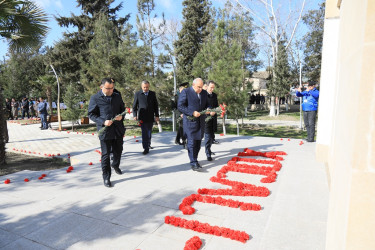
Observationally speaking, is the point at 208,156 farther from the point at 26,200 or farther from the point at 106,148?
the point at 26,200

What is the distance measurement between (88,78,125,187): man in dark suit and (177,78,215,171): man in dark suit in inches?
Result: 53.8

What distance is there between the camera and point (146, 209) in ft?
11.2

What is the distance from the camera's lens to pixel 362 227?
3.91 ft

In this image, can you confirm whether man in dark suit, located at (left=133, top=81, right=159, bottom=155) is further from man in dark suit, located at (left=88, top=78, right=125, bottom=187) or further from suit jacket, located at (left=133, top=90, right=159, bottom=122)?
man in dark suit, located at (left=88, top=78, right=125, bottom=187)

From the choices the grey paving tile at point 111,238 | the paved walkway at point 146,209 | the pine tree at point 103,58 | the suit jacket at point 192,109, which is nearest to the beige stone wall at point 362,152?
the paved walkway at point 146,209

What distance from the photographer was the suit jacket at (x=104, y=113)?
14.5ft

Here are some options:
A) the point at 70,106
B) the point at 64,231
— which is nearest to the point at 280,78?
the point at 70,106

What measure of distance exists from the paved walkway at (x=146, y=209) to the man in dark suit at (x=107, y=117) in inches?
20.6

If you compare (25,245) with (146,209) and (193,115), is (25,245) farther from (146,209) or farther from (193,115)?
(193,115)

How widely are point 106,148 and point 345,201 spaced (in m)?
3.90

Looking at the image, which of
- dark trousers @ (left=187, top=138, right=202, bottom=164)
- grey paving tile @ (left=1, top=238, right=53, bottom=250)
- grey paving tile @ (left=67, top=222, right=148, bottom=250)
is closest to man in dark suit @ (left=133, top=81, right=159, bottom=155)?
dark trousers @ (left=187, top=138, right=202, bottom=164)

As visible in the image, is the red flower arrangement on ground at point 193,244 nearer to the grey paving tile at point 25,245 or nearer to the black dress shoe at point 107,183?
the grey paving tile at point 25,245

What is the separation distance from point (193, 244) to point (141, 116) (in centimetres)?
460

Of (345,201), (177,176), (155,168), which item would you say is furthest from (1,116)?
(345,201)
